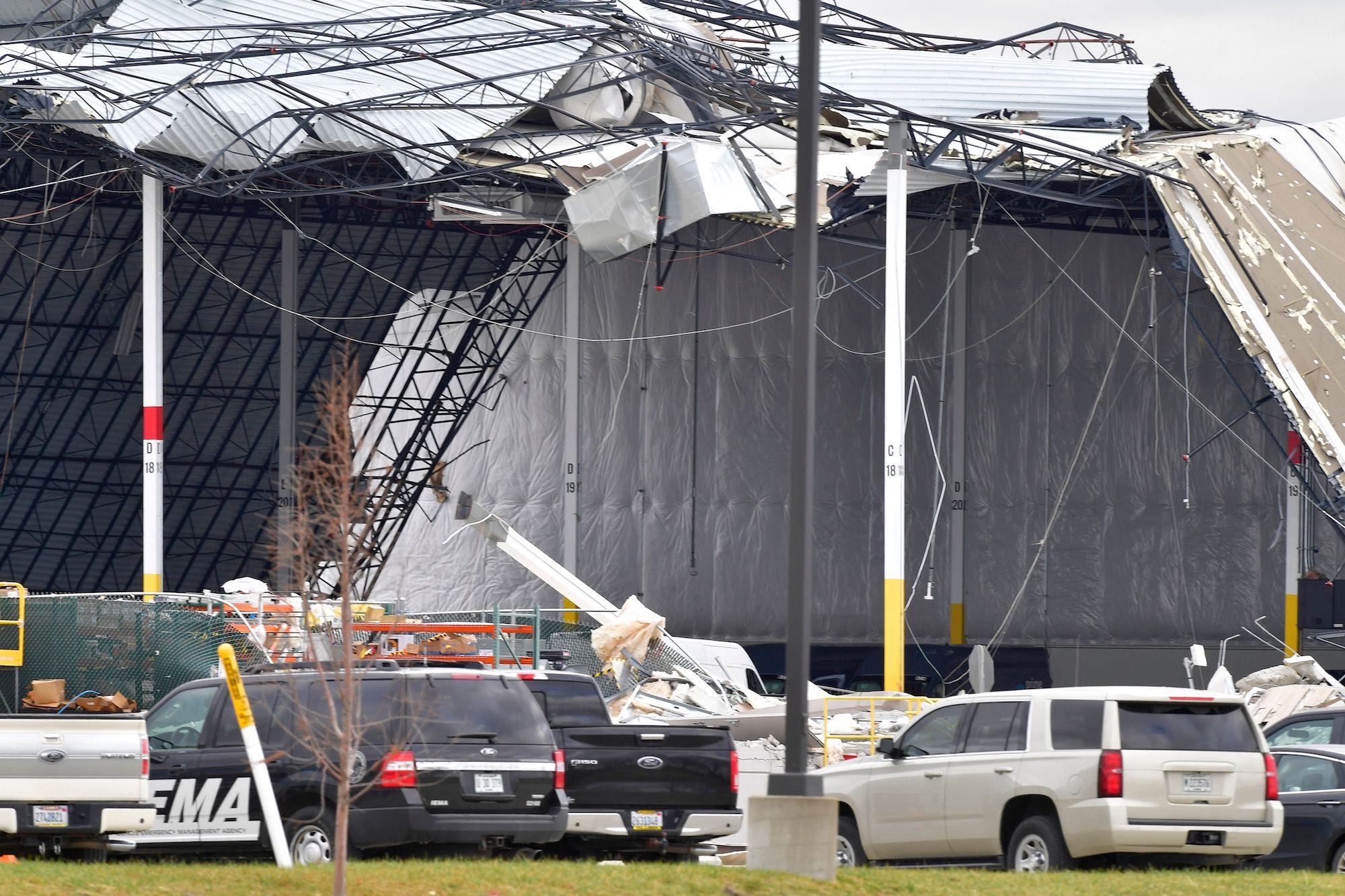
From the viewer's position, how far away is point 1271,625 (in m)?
47.2

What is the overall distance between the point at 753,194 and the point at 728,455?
15.2 m

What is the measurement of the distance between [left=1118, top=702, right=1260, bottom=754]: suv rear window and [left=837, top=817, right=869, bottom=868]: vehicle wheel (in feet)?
9.38

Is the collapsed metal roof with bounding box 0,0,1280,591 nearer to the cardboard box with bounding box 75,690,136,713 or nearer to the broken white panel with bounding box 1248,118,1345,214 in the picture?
the broken white panel with bounding box 1248,118,1345,214

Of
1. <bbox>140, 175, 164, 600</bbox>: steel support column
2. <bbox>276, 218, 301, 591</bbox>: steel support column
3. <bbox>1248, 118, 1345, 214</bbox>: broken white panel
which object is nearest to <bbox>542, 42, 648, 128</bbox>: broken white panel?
<bbox>140, 175, 164, 600</bbox>: steel support column

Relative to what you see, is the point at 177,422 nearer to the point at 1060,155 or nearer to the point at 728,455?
the point at 728,455

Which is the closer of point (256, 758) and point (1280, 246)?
point (256, 758)

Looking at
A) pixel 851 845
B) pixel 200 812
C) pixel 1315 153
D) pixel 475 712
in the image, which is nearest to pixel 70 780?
pixel 200 812

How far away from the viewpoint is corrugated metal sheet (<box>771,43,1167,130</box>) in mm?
31969

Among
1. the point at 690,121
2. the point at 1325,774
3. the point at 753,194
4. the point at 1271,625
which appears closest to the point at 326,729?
the point at 1325,774

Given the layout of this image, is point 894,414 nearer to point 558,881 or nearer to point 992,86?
point 992,86

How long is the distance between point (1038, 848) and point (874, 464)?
32.0 meters

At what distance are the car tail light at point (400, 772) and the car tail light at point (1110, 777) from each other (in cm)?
535

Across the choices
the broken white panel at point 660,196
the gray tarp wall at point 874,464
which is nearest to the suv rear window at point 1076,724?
the broken white panel at point 660,196

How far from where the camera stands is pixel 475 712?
14.3 metres
